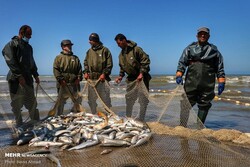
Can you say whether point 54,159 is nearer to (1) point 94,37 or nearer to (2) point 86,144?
(2) point 86,144

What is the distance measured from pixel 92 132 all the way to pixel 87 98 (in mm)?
2691

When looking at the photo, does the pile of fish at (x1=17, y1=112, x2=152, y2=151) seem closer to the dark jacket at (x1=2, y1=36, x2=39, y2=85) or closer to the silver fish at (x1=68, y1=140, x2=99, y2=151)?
the silver fish at (x1=68, y1=140, x2=99, y2=151)

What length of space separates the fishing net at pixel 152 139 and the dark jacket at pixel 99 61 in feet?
1.42

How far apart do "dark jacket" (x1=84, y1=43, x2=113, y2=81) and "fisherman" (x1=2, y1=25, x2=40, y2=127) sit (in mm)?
1944

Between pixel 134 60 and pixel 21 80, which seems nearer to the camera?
pixel 21 80

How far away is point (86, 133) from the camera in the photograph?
6.13 metres

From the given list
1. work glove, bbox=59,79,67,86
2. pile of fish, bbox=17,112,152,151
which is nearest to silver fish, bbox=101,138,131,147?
pile of fish, bbox=17,112,152,151

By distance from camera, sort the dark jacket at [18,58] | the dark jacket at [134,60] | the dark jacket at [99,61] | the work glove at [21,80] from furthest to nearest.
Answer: the dark jacket at [99,61], the dark jacket at [134,60], the work glove at [21,80], the dark jacket at [18,58]

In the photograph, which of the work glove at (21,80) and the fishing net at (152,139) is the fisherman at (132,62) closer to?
the fishing net at (152,139)

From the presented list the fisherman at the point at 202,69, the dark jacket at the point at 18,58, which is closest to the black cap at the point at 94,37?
the dark jacket at the point at 18,58

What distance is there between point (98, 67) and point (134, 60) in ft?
4.13

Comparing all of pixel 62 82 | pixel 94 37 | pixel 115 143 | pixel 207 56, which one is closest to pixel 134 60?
pixel 94 37

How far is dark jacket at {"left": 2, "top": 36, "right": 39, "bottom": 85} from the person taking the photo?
7.32 meters

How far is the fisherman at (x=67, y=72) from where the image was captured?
8695 mm
